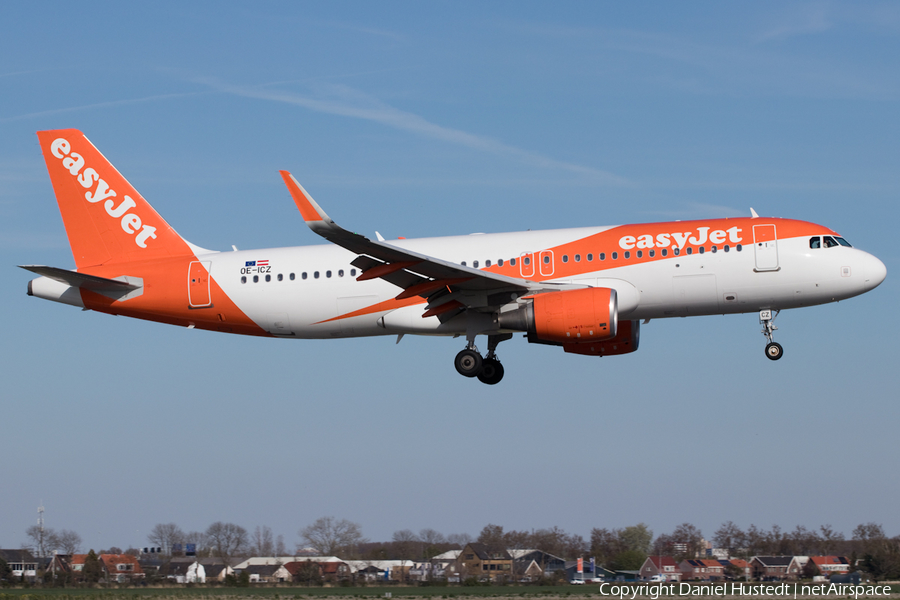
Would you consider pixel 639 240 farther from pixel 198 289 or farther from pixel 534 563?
pixel 534 563

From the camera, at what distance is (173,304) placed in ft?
107

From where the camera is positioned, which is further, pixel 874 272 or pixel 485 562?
pixel 485 562

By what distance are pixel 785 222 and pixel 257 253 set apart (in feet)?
56.8

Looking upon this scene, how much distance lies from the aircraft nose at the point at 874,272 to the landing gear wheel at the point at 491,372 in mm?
11796

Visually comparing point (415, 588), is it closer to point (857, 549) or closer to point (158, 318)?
point (158, 318)

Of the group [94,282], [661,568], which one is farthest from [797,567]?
[94,282]

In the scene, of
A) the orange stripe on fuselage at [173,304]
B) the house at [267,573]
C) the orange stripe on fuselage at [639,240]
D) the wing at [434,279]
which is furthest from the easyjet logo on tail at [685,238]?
the house at [267,573]

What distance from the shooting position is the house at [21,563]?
123ft

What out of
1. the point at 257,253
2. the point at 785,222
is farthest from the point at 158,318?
the point at 785,222

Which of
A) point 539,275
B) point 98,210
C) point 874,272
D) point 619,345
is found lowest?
point 619,345

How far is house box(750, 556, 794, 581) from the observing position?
36.8 metres

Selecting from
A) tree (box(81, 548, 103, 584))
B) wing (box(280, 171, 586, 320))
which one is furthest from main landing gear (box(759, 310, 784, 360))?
Result: tree (box(81, 548, 103, 584))

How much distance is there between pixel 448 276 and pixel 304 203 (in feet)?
18.4

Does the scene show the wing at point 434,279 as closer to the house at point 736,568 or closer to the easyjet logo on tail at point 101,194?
the easyjet logo on tail at point 101,194
